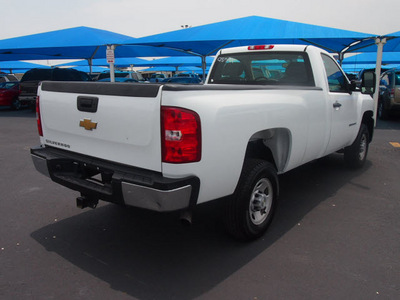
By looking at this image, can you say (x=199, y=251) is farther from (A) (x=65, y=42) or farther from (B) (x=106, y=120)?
(A) (x=65, y=42)

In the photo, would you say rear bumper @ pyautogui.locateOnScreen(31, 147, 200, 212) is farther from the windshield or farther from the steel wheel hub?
the windshield

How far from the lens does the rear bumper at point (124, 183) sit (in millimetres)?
2391

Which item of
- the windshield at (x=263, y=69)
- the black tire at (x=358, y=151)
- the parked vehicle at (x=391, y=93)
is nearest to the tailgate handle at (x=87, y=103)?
the windshield at (x=263, y=69)

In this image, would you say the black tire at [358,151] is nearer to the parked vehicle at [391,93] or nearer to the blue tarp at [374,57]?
the parked vehicle at [391,93]

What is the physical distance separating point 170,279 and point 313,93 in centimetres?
247

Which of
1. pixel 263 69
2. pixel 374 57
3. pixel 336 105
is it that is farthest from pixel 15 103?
pixel 374 57

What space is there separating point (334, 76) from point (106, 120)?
3.31 meters

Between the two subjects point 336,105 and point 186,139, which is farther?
point 336,105

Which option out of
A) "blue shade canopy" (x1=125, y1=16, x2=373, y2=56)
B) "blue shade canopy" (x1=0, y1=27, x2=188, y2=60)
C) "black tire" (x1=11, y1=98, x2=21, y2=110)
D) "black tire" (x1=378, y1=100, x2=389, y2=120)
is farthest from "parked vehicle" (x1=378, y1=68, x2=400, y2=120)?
"black tire" (x1=11, y1=98, x2=21, y2=110)

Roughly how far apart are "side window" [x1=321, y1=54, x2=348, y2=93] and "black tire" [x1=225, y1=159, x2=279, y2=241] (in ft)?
5.95

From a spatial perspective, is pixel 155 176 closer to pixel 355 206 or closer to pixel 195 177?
pixel 195 177

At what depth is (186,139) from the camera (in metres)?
2.40

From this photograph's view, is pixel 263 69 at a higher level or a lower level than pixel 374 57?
lower

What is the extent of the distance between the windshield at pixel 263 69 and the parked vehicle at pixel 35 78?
38.1 ft
